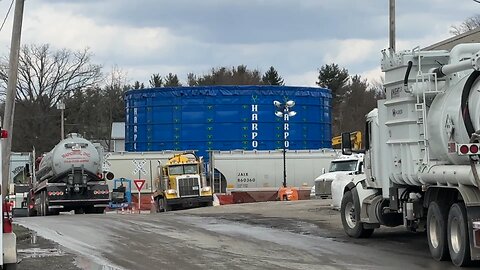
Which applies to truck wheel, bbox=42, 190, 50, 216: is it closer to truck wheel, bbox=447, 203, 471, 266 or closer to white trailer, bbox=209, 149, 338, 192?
white trailer, bbox=209, 149, 338, 192

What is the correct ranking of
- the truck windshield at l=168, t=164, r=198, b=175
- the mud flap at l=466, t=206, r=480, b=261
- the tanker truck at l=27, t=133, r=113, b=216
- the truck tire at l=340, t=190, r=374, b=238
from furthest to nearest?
the truck windshield at l=168, t=164, r=198, b=175, the tanker truck at l=27, t=133, r=113, b=216, the truck tire at l=340, t=190, r=374, b=238, the mud flap at l=466, t=206, r=480, b=261

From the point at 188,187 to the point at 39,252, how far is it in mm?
22745

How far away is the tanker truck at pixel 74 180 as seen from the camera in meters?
33.2

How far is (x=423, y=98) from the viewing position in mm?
13469

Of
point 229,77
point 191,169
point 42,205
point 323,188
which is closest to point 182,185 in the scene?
point 191,169

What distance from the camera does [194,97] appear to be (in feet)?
178

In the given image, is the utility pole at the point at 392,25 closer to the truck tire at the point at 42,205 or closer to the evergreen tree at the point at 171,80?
the truck tire at the point at 42,205

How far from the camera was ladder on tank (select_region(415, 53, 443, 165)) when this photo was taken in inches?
523

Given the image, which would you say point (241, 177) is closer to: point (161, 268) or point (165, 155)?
point (165, 155)

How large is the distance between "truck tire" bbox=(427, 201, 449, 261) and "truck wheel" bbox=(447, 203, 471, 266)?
21 cm

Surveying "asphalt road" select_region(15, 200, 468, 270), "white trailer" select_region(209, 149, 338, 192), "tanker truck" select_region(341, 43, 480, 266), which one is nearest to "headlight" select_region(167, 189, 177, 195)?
"white trailer" select_region(209, 149, 338, 192)

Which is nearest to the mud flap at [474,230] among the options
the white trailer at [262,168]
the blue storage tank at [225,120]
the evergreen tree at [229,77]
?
the white trailer at [262,168]

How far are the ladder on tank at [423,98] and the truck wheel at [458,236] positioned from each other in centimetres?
149

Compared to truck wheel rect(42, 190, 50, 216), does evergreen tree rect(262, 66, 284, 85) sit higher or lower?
higher
